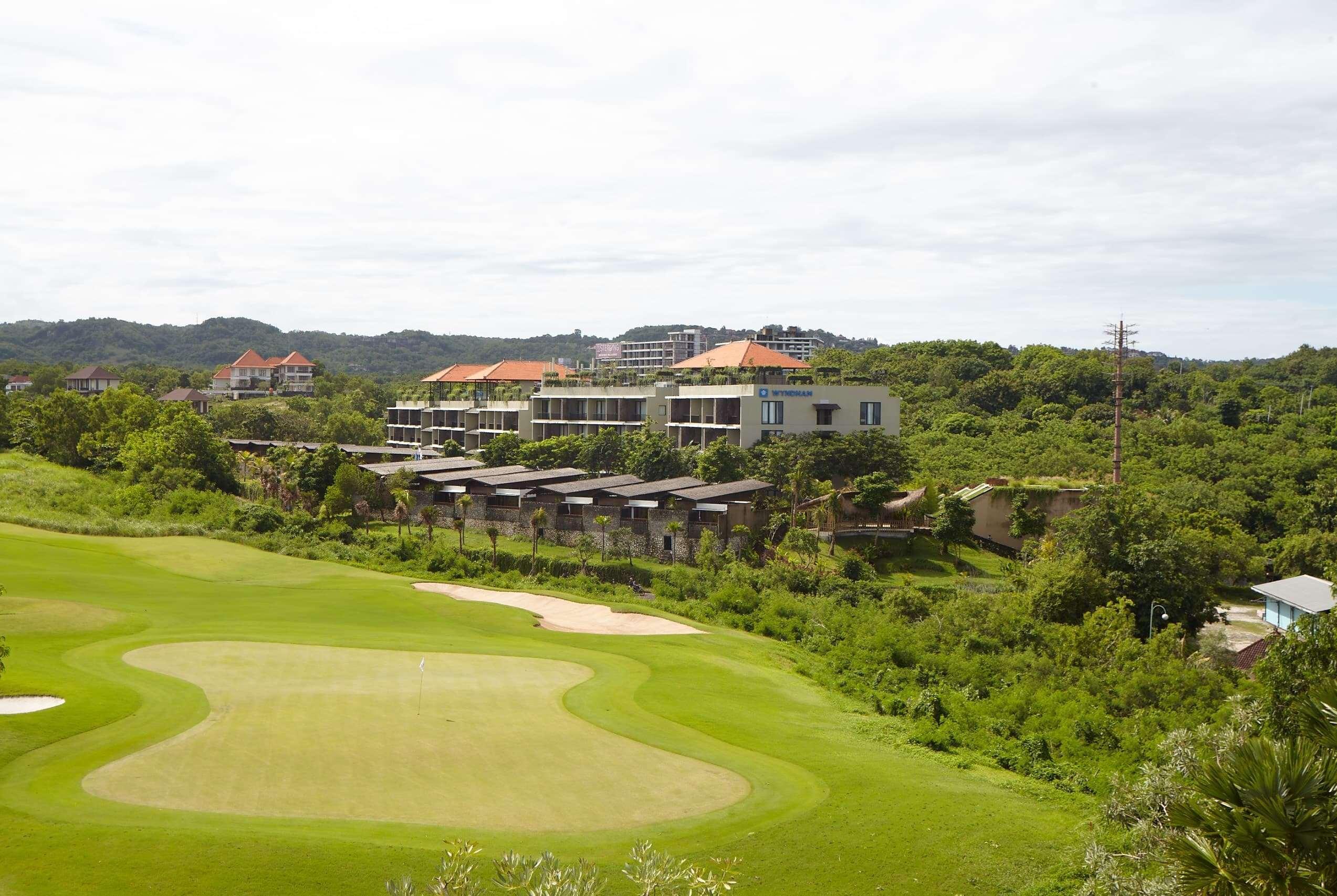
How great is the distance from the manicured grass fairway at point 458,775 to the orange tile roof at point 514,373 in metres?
72.2

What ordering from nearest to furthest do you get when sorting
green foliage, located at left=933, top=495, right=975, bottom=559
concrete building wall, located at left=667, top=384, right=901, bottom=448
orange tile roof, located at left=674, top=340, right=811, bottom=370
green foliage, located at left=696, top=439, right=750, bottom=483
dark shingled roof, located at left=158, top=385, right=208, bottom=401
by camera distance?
green foliage, located at left=933, top=495, right=975, bottom=559 < green foliage, located at left=696, top=439, right=750, bottom=483 < concrete building wall, located at left=667, top=384, right=901, bottom=448 < orange tile roof, located at left=674, top=340, right=811, bottom=370 < dark shingled roof, located at left=158, top=385, right=208, bottom=401

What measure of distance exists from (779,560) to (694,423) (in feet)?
87.9

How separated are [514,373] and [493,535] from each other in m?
57.9

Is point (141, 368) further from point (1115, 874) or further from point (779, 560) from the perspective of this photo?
point (1115, 874)

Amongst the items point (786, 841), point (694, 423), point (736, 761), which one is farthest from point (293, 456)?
point (786, 841)

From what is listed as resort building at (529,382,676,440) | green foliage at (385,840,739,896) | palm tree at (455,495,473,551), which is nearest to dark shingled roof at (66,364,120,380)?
resort building at (529,382,676,440)

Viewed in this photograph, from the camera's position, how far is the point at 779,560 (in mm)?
55594

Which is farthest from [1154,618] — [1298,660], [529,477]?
[529,477]

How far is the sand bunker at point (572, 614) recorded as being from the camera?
4394 cm

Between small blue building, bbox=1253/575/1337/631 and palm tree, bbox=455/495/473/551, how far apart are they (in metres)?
41.7

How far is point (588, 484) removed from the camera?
6700 cm

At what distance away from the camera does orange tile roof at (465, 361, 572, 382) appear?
111 m

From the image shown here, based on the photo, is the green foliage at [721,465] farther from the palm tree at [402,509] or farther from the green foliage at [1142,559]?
the green foliage at [1142,559]

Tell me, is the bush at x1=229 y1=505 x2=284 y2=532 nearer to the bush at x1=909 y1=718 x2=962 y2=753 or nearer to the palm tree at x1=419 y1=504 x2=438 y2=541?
the palm tree at x1=419 y1=504 x2=438 y2=541
